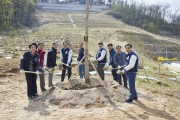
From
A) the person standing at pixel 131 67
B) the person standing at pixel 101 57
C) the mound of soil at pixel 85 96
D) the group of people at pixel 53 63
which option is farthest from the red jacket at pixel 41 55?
the person standing at pixel 131 67

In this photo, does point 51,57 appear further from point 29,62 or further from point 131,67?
point 131,67

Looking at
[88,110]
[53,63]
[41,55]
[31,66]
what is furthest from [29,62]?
[88,110]

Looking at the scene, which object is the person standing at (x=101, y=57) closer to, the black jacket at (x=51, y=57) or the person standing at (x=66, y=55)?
the person standing at (x=66, y=55)

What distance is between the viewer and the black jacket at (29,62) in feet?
28.3

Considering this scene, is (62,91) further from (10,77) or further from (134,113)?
(10,77)

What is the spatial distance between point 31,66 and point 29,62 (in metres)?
0.13

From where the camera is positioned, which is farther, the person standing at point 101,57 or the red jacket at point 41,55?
the person standing at point 101,57

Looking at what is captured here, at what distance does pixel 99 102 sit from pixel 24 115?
2.04 m

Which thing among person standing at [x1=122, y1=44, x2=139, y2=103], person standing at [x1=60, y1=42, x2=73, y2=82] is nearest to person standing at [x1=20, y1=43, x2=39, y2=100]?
person standing at [x1=60, y1=42, x2=73, y2=82]

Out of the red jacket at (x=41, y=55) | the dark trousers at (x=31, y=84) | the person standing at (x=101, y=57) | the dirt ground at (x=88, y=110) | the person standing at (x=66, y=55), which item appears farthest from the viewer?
the person standing at (x=101, y=57)

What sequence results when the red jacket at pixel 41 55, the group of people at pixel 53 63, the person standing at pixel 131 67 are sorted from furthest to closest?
the red jacket at pixel 41 55 → the group of people at pixel 53 63 → the person standing at pixel 131 67

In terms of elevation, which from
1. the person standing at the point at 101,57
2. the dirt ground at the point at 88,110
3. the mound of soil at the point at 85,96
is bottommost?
the dirt ground at the point at 88,110

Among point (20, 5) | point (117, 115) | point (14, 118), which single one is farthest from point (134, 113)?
point (20, 5)

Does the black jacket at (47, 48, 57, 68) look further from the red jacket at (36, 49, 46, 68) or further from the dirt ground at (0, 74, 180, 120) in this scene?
the dirt ground at (0, 74, 180, 120)
